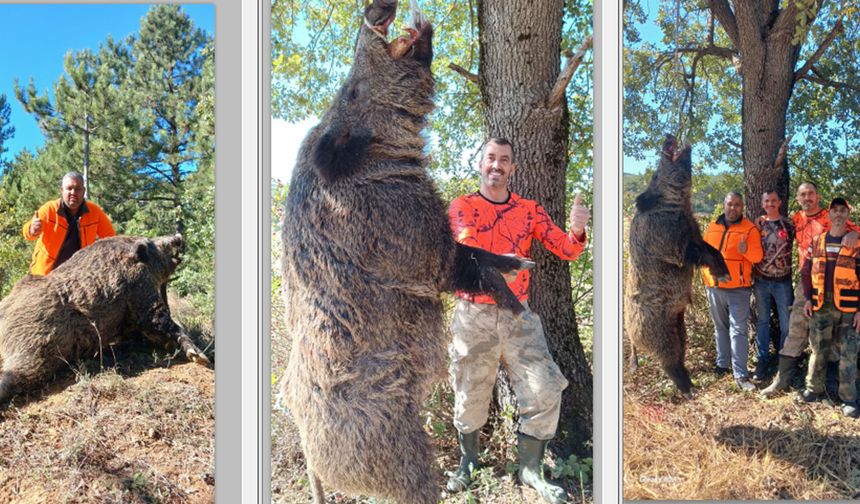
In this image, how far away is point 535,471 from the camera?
285cm

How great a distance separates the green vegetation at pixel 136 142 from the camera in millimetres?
2943

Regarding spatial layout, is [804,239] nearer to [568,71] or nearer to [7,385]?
[568,71]

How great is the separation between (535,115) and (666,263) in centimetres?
97

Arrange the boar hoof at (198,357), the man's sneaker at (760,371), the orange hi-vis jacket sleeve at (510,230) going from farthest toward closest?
the man's sneaker at (760,371), the boar hoof at (198,357), the orange hi-vis jacket sleeve at (510,230)

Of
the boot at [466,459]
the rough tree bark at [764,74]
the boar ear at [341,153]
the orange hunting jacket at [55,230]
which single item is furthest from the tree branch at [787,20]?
the orange hunting jacket at [55,230]

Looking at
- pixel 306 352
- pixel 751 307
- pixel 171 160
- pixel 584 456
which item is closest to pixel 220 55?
pixel 171 160

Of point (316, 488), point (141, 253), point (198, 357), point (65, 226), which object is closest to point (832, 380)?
point (316, 488)

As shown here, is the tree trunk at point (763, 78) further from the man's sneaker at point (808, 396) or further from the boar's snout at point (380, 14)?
the boar's snout at point (380, 14)

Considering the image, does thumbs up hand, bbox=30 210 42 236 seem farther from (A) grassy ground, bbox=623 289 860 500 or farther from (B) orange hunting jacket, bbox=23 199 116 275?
(A) grassy ground, bbox=623 289 860 500

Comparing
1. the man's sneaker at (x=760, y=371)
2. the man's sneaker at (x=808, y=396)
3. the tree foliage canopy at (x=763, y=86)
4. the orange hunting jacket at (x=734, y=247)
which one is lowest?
the man's sneaker at (x=808, y=396)

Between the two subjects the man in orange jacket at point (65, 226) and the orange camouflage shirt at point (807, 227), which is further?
the orange camouflage shirt at point (807, 227)

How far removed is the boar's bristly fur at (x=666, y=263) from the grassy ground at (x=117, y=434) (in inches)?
78.4

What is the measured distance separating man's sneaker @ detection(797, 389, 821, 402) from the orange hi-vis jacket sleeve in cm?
134

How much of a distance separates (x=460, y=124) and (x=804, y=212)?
175 centimetres
